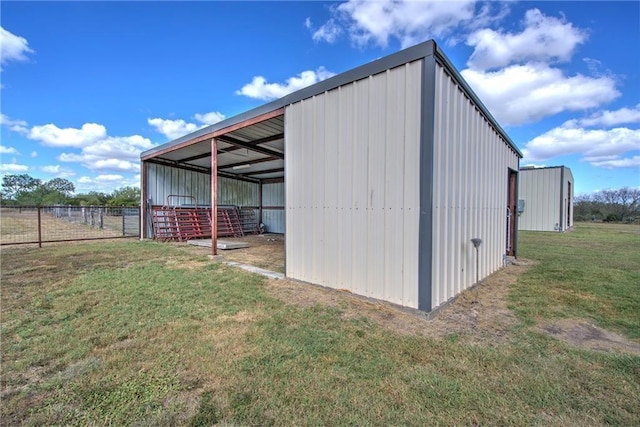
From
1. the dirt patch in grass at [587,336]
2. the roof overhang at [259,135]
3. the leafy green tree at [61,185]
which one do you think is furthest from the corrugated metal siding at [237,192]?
the leafy green tree at [61,185]

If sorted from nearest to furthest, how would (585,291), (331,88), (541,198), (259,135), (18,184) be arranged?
1. (331,88)
2. (585,291)
3. (259,135)
4. (541,198)
5. (18,184)

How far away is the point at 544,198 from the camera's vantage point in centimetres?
1482

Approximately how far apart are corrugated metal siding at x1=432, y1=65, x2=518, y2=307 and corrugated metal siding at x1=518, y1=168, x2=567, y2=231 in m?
12.6

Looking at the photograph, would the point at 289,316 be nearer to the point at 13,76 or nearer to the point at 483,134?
the point at 483,134

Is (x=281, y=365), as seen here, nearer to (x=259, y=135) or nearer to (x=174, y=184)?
(x=259, y=135)

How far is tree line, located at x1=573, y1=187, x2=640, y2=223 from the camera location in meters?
24.1

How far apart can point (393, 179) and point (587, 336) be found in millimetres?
2460

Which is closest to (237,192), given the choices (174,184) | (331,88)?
(174,184)

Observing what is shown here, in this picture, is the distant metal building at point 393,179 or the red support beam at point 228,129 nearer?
the distant metal building at point 393,179

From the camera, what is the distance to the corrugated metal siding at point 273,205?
13750 mm

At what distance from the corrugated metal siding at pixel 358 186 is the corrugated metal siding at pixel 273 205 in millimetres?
9232

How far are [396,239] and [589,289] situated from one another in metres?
3.40

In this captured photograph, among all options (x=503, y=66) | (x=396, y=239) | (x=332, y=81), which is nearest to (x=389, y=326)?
(x=396, y=239)

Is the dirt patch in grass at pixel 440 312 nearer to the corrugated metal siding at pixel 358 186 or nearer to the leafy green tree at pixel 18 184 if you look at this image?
the corrugated metal siding at pixel 358 186
